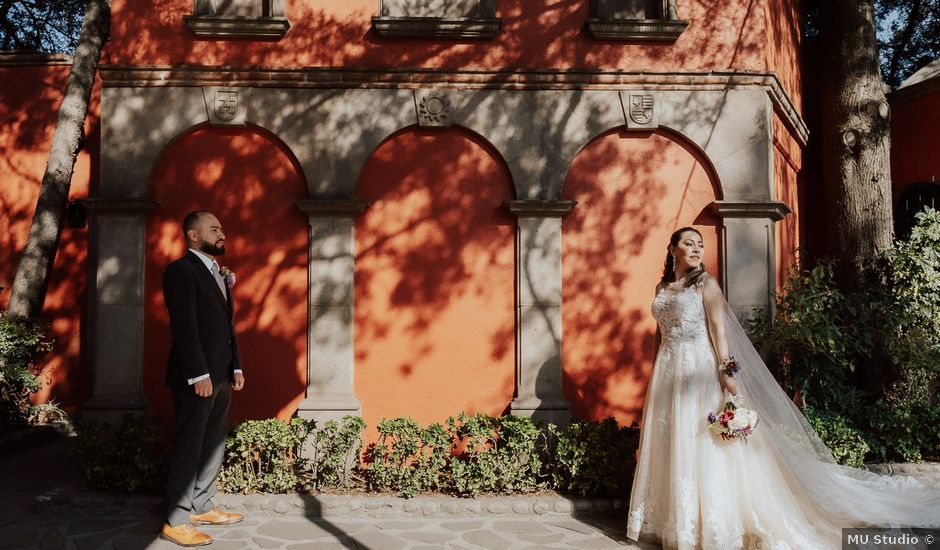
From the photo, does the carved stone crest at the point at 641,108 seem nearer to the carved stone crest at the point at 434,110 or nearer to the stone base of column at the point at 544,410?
the carved stone crest at the point at 434,110

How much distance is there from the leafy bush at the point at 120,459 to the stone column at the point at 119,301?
0.64m

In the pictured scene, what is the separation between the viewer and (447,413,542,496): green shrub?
5.85 metres

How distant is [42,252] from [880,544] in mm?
9219

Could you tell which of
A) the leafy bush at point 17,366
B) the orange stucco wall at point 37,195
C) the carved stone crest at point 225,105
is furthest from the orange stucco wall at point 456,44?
the leafy bush at point 17,366

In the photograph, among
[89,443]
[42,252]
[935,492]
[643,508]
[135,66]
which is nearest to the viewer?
[643,508]

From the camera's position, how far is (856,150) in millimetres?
7582

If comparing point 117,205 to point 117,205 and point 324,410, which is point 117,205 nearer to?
point 117,205

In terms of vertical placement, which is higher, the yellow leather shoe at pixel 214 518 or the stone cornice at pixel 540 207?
the stone cornice at pixel 540 207

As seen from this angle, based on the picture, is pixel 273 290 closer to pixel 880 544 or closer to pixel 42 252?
pixel 42 252

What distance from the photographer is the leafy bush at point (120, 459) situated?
5.82 m

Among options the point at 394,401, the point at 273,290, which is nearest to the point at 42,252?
the point at 273,290

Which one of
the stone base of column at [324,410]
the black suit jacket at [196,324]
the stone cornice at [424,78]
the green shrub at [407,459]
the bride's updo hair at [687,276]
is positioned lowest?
the green shrub at [407,459]

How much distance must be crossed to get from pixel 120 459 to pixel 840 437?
6.84 metres

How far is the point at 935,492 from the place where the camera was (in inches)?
208
